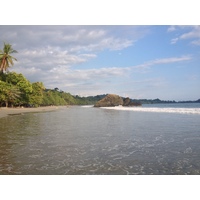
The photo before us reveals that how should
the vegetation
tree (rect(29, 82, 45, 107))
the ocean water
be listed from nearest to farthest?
the ocean water, the vegetation, tree (rect(29, 82, 45, 107))

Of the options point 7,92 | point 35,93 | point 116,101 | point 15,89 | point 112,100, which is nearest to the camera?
point 7,92

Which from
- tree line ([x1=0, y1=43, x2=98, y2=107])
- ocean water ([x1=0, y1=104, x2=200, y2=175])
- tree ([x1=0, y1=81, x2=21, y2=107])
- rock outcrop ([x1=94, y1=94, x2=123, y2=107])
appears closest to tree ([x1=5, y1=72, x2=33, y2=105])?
tree line ([x1=0, y1=43, x2=98, y2=107])

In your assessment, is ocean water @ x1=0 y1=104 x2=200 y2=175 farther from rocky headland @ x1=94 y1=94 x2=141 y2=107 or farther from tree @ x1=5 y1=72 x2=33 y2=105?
tree @ x1=5 y1=72 x2=33 y2=105

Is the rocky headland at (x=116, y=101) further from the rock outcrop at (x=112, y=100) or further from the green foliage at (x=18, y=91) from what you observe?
the green foliage at (x=18, y=91)

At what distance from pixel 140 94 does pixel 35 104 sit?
25.5m

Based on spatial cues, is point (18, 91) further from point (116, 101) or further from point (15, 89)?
point (116, 101)

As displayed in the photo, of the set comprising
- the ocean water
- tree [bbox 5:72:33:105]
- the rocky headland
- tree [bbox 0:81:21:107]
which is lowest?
the ocean water

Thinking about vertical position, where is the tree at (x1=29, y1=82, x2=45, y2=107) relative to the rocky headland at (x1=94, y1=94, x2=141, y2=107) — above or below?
above

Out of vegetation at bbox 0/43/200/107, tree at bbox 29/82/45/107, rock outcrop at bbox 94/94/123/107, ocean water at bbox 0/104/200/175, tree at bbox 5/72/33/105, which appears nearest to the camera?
ocean water at bbox 0/104/200/175

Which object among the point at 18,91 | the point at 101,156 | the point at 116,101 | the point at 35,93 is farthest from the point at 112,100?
the point at 101,156

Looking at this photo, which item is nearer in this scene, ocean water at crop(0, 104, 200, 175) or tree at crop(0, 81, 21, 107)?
ocean water at crop(0, 104, 200, 175)
